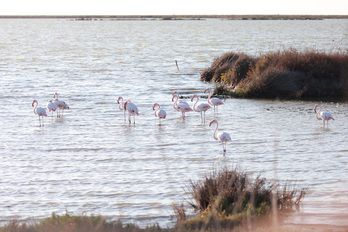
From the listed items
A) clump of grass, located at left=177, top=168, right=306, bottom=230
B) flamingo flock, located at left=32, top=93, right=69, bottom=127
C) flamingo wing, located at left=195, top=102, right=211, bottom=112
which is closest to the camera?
clump of grass, located at left=177, top=168, right=306, bottom=230

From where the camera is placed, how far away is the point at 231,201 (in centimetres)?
812

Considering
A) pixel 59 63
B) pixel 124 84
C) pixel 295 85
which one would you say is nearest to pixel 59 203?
pixel 295 85

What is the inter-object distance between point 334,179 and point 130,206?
421cm

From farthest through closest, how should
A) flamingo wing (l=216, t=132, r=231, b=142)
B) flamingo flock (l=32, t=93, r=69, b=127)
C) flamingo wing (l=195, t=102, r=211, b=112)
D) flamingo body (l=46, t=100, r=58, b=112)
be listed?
flamingo body (l=46, t=100, r=58, b=112) → flamingo wing (l=195, t=102, r=211, b=112) → flamingo flock (l=32, t=93, r=69, b=127) → flamingo wing (l=216, t=132, r=231, b=142)

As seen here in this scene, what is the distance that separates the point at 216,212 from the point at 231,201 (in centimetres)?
85

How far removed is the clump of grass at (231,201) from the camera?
23.6 ft

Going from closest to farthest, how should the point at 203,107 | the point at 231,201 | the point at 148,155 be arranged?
1. the point at 231,201
2. the point at 148,155
3. the point at 203,107

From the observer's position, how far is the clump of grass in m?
7.20

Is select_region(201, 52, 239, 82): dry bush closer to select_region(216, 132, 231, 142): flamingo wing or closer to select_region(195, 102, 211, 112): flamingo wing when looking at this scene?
select_region(195, 102, 211, 112): flamingo wing

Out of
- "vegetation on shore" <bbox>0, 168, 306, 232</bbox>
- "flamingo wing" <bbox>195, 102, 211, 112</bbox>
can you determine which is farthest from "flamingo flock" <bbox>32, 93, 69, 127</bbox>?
"vegetation on shore" <bbox>0, 168, 306, 232</bbox>

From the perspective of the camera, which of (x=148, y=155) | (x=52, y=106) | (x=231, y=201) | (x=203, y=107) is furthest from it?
(x=52, y=106)

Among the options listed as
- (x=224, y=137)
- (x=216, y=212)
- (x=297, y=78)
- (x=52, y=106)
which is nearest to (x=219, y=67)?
(x=297, y=78)

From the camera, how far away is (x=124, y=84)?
29.4m

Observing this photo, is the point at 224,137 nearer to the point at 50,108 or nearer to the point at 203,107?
the point at 203,107
